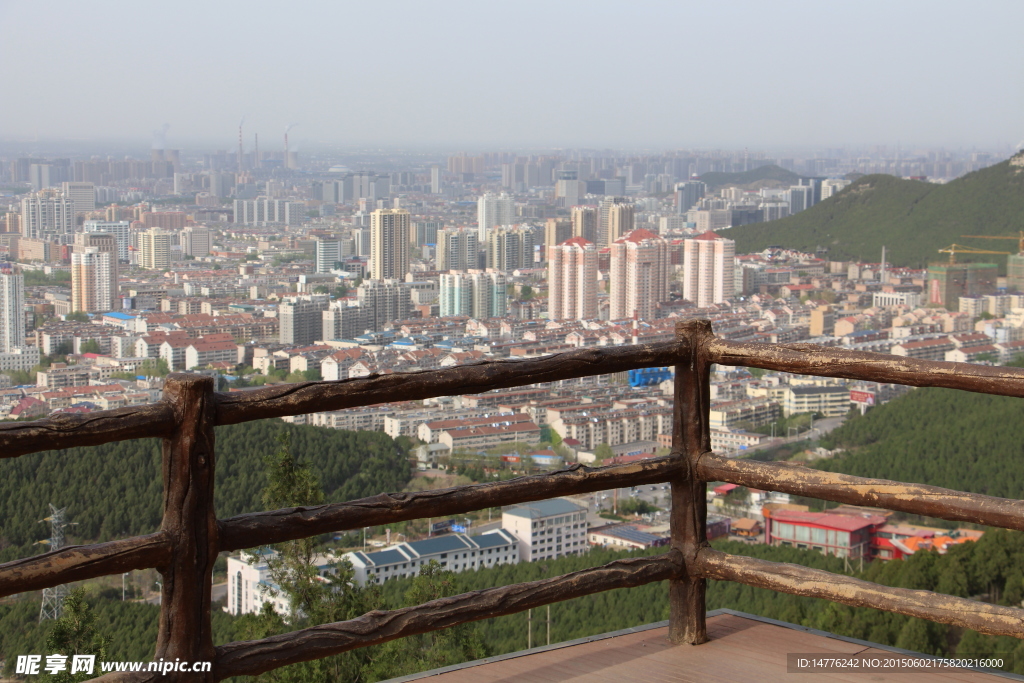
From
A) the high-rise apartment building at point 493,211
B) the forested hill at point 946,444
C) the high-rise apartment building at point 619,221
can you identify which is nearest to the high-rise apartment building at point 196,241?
the high-rise apartment building at point 493,211

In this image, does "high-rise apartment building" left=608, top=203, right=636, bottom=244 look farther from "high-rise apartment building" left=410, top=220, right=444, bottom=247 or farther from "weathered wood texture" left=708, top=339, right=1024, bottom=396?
"weathered wood texture" left=708, top=339, right=1024, bottom=396

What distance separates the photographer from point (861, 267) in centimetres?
3111

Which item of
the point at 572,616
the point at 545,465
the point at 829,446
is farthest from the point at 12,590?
the point at 829,446

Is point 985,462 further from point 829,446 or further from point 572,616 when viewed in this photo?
point 572,616

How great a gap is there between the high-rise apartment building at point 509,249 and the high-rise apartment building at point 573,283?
421 centimetres

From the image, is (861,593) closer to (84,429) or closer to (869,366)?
(869,366)

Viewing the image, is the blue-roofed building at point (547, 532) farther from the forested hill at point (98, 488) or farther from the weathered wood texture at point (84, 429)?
the weathered wood texture at point (84, 429)

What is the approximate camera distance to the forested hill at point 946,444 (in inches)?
434

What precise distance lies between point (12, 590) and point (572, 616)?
5.31 meters

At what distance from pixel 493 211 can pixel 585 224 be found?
4.27 metres

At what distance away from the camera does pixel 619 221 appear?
116 ft

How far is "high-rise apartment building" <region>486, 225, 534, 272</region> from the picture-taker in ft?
115

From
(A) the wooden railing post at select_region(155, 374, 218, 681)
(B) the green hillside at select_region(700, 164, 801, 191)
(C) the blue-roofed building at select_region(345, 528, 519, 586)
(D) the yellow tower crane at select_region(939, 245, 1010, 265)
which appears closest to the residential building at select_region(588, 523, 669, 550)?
(C) the blue-roofed building at select_region(345, 528, 519, 586)

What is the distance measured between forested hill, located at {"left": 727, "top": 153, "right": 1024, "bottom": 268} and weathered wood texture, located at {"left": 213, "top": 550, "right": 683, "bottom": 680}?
26.9 m
